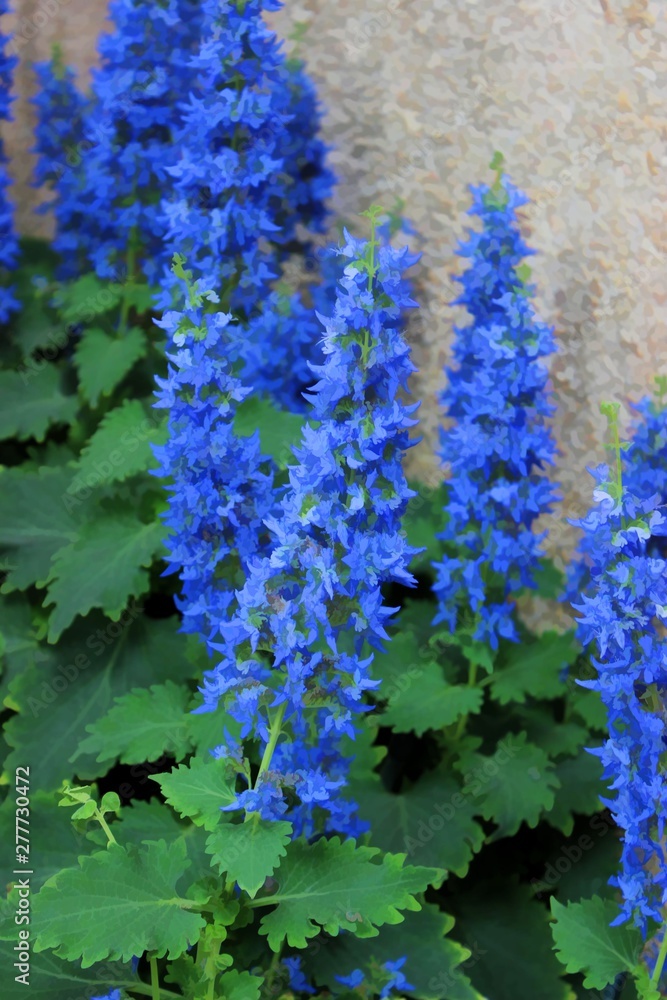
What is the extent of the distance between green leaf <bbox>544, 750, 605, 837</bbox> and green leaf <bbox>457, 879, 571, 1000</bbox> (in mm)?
122

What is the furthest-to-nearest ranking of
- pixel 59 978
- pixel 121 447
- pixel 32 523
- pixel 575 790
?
pixel 32 523 < pixel 121 447 < pixel 575 790 < pixel 59 978

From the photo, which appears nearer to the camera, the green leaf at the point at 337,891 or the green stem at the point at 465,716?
the green leaf at the point at 337,891

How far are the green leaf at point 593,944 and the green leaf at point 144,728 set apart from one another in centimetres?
48

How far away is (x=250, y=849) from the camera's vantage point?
94cm

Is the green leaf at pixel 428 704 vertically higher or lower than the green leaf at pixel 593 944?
lower

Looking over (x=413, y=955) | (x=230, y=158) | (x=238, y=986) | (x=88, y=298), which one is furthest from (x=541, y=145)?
(x=238, y=986)

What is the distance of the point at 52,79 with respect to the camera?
82.7 inches

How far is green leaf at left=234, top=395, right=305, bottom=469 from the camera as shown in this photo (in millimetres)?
1480

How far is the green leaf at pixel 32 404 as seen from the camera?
1896mm

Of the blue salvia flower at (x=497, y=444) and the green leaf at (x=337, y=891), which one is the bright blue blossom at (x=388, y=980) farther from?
the blue salvia flower at (x=497, y=444)

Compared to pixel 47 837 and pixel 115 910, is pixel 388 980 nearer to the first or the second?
pixel 115 910

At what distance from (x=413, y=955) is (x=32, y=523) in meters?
0.92

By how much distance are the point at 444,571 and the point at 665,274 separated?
574 mm

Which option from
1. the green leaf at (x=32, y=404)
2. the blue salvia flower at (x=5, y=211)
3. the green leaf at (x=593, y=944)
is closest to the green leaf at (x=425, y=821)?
the green leaf at (x=593, y=944)
